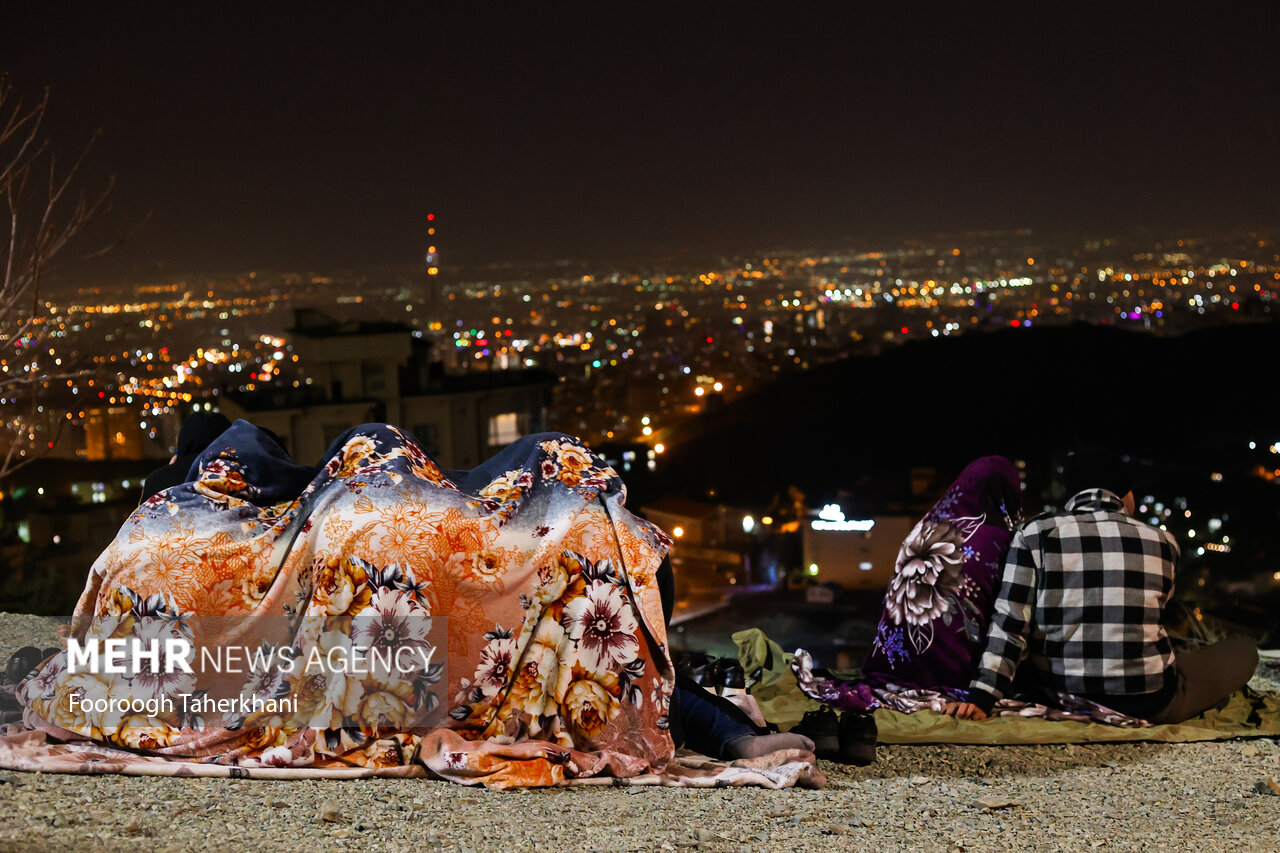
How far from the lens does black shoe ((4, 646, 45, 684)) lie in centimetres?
368

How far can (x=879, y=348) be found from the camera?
21.7 metres

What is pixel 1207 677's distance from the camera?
4012 millimetres

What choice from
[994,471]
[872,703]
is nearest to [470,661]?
[872,703]

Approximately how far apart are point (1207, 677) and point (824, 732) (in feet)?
4.84

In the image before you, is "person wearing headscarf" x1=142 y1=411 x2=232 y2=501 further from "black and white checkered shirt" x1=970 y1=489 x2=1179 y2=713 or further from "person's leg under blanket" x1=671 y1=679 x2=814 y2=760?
"black and white checkered shirt" x1=970 y1=489 x2=1179 y2=713

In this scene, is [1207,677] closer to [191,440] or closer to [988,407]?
[191,440]

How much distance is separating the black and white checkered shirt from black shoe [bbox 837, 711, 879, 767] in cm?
52

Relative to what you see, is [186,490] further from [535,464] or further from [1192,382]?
[1192,382]

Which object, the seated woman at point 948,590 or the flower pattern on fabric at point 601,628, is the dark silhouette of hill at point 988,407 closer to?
the seated woman at point 948,590

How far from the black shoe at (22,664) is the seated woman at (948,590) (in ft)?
8.84

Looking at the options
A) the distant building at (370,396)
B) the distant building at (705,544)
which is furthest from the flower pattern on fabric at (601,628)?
the distant building at (370,396)

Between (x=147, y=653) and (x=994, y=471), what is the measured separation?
2.92 m

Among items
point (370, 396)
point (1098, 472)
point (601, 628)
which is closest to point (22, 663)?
point (601, 628)

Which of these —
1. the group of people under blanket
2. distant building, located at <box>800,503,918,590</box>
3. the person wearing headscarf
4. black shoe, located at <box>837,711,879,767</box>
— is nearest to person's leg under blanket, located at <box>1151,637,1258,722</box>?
the group of people under blanket
